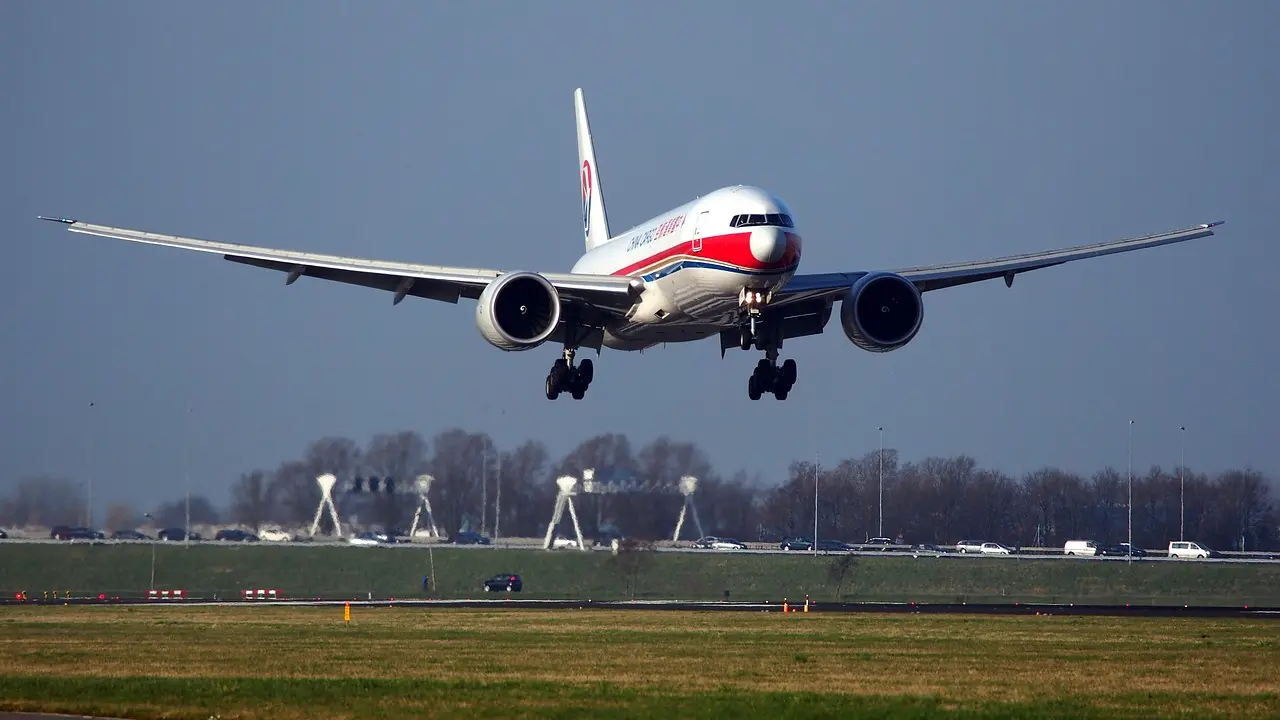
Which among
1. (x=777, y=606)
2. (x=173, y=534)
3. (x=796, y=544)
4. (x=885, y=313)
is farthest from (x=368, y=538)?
(x=885, y=313)

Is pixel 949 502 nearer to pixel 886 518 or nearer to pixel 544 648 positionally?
pixel 886 518

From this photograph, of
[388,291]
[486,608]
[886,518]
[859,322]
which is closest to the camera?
[859,322]

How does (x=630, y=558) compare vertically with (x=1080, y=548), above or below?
below

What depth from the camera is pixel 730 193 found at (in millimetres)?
41594

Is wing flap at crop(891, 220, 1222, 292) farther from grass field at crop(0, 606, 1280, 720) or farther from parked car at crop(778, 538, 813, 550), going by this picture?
parked car at crop(778, 538, 813, 550)

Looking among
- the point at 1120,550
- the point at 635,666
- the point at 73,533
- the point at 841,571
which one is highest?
the point at 1120,550

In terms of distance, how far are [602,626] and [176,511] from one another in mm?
36741

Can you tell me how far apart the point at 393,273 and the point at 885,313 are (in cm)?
1361

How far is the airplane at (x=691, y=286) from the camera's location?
4091cm

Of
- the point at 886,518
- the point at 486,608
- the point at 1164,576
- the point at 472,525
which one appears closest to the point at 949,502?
the point at 886,518

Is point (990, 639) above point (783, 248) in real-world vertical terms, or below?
below

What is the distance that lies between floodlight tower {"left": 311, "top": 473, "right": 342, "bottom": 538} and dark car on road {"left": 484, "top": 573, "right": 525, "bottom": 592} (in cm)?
783

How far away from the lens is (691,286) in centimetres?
4206

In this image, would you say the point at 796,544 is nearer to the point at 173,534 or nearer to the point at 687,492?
A: the point at 687,492
